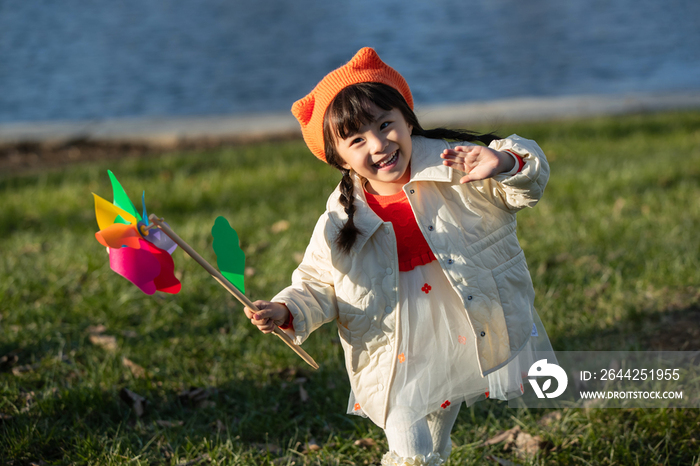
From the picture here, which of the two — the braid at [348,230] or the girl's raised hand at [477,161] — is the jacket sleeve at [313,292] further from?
the girl's raised hand at [477,161]

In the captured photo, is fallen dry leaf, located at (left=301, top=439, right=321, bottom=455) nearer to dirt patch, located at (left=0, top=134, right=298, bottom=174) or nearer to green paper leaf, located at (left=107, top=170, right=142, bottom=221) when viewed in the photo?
green paper leaf, located at (left=107, top=170, right=142, bottom=221)

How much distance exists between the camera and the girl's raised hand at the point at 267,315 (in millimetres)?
2021

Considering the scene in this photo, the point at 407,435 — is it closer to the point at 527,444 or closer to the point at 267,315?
the point at 267,315

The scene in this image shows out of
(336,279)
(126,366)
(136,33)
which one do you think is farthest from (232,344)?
(136,33)

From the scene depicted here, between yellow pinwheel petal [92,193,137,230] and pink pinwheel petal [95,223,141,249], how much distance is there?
0.03 m

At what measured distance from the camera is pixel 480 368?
213cm

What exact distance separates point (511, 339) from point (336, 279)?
2.03ft

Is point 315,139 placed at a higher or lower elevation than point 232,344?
higher

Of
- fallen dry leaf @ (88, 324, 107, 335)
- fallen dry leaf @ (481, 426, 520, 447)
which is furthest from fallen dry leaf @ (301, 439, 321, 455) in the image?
fallen dry leaf @ (88, 324, 107, 335)

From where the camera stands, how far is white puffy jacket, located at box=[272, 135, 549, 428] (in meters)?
2.11

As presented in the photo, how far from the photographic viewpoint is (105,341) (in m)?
3.45

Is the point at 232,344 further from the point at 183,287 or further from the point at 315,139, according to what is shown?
the point at 315,139

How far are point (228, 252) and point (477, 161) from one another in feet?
2.69

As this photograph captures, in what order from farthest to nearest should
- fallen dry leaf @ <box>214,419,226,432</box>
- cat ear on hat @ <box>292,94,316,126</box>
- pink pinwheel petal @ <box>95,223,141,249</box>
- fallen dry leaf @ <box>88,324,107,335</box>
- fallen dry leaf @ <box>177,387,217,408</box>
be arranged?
fallen dry leaf @ <box>88,324,107,335</box>
fallen dry leaf @ <box>177,387,217,408</box>
fallen dry leaf @ <box>214,419,226,432</box>
cat ear on hat @ <box>292,94,316,126</box>
pink pinwheel petal @ <box>95,223,141,249</box>
